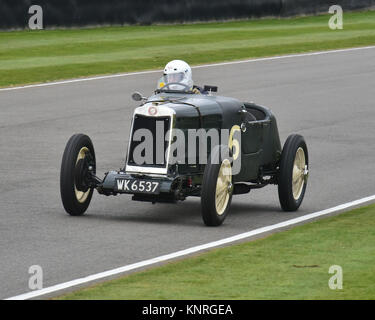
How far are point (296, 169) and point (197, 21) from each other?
2735cm

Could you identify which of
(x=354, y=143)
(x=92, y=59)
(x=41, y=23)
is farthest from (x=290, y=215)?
(x=41, y=23)

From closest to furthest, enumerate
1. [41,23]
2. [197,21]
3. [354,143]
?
[354,143], [41,23], [197,21]

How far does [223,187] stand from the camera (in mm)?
11969

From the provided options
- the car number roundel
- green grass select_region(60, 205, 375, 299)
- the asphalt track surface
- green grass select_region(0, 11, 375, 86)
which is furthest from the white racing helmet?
green grass select_region(0, 11, 375, 86)

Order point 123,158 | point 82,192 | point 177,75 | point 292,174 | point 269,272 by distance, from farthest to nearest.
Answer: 1. point 123,158
2. point 177,75
3. point 292,174
4. point 82,192
5. point 269,272

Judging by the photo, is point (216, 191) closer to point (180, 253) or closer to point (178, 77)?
point (180, 253)

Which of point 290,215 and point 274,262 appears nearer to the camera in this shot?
point 274,262

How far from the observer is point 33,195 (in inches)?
542

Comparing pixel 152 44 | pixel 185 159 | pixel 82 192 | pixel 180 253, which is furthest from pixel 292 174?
pixel 152 44

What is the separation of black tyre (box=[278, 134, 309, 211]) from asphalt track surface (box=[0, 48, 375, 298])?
15cm

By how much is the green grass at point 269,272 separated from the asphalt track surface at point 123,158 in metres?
0.51

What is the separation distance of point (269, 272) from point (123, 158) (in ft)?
23.4

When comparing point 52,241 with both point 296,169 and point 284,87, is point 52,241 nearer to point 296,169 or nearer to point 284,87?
point 296,169

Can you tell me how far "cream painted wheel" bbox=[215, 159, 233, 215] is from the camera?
11.9 metres
